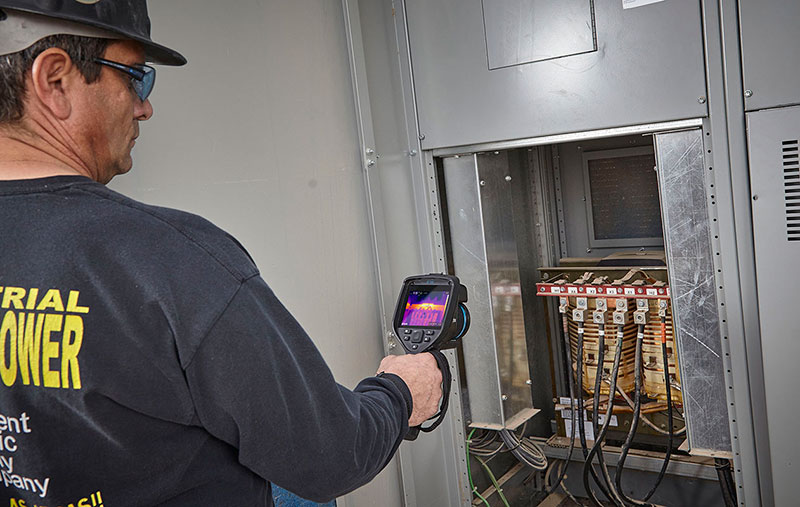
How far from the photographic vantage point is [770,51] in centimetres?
167

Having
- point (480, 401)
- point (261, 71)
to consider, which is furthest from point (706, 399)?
point (261, 71)

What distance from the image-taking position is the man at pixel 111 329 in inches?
31.6

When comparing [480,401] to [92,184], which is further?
[480,401]

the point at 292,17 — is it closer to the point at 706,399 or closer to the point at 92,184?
the point at 92,184

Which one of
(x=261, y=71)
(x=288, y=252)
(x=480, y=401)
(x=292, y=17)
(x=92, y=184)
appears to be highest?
(x=292, y=17)

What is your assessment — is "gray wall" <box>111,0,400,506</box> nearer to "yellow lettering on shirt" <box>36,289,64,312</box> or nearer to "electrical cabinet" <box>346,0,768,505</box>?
"electrical cabinet" <box>346,0,768,505</box>

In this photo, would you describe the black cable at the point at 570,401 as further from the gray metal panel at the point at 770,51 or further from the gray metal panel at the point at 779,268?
the gray metal panel at the point at 770,51

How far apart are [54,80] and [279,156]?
1.15m

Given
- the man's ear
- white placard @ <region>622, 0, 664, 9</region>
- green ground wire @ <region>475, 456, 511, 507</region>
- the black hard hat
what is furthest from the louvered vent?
the man's ear

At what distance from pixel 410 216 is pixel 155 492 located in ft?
5.11

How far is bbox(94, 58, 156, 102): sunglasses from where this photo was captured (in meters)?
0.90

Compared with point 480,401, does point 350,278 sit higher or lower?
higher

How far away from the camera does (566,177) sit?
2605 millimetres

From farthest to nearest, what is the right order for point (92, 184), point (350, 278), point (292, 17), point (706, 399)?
point (350, 278), point (292, 17), point (706, 399), point (92, 184)
